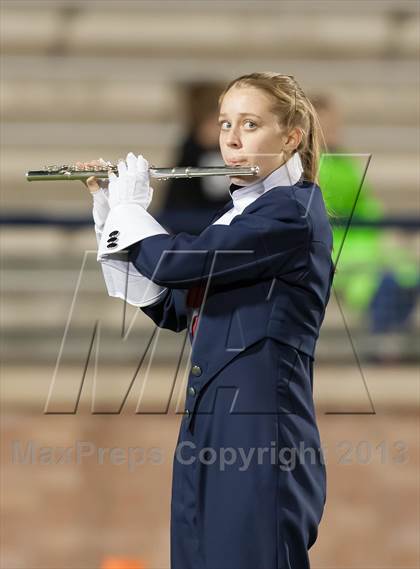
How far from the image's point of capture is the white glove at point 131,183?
5.54ft

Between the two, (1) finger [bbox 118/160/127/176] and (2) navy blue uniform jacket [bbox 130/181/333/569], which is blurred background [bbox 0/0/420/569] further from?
(1) finger [bbox 118/160/127/176]

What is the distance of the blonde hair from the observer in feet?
5.62

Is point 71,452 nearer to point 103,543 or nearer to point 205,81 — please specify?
point 103,543

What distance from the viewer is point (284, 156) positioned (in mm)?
1726

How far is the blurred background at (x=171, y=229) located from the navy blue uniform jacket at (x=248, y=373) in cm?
72

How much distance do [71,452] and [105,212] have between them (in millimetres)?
2162

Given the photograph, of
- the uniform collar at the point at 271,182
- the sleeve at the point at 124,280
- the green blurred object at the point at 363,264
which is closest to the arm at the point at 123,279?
the sleeve at the point at 124,280

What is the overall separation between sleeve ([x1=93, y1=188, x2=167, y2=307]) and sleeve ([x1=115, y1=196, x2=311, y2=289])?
8cm

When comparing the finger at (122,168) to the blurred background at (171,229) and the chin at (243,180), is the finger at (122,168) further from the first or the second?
the blurred background at (171,229)

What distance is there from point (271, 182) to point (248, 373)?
0.24m

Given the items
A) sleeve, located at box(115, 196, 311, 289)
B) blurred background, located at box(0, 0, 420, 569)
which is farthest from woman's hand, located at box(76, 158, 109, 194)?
blurred background, located at box(0, 0, 420, 569)

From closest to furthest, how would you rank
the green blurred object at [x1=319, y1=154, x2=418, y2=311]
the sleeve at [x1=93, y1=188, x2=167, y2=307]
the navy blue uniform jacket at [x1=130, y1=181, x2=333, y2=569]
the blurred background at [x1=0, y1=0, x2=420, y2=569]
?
the navy blue uniform jacket at [x1=130, y1=181, x2=333, y2=569]
the sleeve at [x1=93, y1=188, x2=167, y2=307]
the blurred background at [x1=0, y1=0, x2=420, y2=569]
the green blurred object at [x1=319, y1=154, x2=418, y2=311]

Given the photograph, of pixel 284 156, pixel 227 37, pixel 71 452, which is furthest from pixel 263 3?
pixel 284 156

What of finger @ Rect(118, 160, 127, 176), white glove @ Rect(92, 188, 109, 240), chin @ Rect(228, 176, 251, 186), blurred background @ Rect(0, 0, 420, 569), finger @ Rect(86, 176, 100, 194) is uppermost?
finger @ Rect(118, 160, 127, 176)
